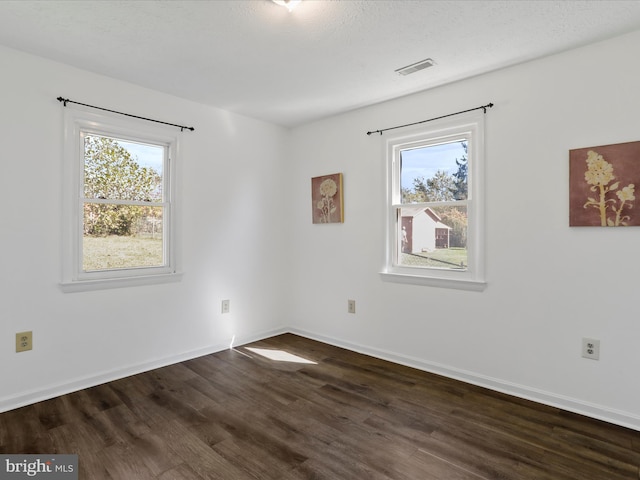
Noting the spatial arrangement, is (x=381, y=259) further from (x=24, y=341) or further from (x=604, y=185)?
(x=24, y=341)

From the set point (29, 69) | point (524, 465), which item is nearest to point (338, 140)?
point (29, 69)

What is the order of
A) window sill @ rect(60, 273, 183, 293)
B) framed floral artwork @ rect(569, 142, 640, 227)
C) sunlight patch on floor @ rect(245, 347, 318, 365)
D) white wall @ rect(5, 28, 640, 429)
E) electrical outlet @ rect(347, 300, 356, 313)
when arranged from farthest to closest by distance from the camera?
electrical outlet @ rect(347, 300, 356, 313)
sunlight patch on floor @ rect(245, 347, 318, 365)
window sill @ rect(60, 273, 183, 293)
white wall @ rect(5, 28, 640, 429)
framed floral artwork @ rect(569, 142, 640, 227)

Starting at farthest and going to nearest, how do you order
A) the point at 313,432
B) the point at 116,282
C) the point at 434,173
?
the point at 434,173
the point at 116,282
the point at 313,432

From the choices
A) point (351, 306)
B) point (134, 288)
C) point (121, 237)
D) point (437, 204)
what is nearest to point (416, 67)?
point (437, 204)

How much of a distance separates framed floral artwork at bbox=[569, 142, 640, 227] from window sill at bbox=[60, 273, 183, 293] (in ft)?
10.5

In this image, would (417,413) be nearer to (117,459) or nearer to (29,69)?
(117,459)

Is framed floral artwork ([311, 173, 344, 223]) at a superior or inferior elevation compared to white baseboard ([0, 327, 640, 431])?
superior

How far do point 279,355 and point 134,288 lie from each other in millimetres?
1450

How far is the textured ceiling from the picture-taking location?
1.98m

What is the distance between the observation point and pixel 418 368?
10.4 feet

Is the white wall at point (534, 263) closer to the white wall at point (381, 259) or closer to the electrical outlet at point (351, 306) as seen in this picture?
the white wall at point (381, 259)

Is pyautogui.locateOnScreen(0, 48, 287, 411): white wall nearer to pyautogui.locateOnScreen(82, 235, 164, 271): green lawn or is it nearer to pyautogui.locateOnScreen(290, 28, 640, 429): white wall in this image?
pyautogui.locateOnScreen(82, 235, 164, 271): green lawn

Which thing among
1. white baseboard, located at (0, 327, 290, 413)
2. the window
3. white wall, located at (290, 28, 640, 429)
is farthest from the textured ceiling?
white baseboard, located at (0, 327, 290, 413)

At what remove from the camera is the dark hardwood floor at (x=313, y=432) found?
1.84 m
